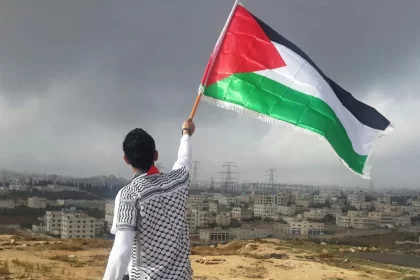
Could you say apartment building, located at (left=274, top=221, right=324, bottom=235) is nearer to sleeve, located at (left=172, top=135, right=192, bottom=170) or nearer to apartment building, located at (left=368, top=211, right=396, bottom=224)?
apartment building, located at (left=368, top=211, right=396, bottom=224)

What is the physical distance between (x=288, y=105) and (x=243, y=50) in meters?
0.57

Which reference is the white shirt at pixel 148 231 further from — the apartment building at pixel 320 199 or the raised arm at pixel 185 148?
the apartment building at pixel 320 199

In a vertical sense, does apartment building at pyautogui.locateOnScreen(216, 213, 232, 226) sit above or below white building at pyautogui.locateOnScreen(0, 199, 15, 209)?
below

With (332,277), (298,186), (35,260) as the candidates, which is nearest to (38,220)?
(35,260)

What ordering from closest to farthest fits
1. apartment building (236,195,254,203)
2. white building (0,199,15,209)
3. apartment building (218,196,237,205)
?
white building (0,199,15,209) → apartment building (218,196,237,205) → apartment building (236,195,254,203)

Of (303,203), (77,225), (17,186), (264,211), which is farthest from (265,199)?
(77,225)

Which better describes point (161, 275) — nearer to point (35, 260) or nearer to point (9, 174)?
point (35, 260)

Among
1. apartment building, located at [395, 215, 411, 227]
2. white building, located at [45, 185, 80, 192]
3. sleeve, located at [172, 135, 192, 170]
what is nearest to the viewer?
sleeve, located at [172, 135, 192, 170]

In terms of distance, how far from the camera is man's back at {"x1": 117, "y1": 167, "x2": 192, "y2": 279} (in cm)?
175

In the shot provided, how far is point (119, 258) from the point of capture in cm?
164

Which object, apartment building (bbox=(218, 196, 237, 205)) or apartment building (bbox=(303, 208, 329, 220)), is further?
apartment building (bbox=(218, 196, 237, 205))

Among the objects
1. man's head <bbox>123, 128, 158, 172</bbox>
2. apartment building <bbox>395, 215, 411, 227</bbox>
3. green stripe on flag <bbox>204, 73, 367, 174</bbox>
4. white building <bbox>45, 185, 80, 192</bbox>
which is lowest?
apartment building <bbox>395, 215, 411, 227</bbox>

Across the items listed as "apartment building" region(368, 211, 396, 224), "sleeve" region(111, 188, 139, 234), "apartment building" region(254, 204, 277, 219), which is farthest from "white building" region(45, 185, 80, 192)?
"sleeve" region(111, 188, 139, 234)

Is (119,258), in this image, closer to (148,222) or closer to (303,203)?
(148,222)
